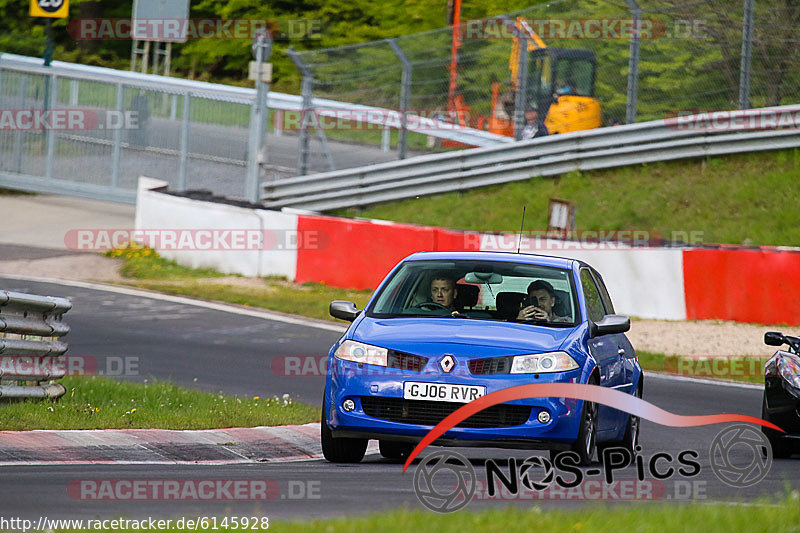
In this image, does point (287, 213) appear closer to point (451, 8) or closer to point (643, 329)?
point (643, 329)

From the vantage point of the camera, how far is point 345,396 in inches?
326

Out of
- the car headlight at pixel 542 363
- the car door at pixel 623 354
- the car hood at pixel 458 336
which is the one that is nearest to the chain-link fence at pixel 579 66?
the car door at pixel 623 354

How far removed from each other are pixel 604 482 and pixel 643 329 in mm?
10561

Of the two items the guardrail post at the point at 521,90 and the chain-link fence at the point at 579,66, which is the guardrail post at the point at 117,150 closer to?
the chain-link fence at the point at 579,66

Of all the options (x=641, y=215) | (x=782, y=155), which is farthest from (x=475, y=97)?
(x=782, y=155)

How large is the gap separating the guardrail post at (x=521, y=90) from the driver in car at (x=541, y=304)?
46.7 feet

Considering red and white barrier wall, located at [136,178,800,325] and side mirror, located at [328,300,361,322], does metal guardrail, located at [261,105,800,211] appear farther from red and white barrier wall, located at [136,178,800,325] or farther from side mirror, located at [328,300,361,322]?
side mirror, located at [328,300,361,322]

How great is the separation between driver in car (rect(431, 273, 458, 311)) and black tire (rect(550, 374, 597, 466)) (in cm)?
124

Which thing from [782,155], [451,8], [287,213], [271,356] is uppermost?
[451,8]

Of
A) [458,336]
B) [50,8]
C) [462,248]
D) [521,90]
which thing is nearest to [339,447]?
[458,336]

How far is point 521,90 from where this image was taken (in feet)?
76.4

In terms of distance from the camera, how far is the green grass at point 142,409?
371 inches

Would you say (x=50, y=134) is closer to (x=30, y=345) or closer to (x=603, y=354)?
(x=30, y=345)

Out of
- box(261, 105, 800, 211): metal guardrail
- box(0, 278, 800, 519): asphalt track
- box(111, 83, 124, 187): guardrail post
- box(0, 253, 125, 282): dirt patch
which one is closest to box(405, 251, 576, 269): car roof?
box(0, 278, 800, 519): asphalt track
